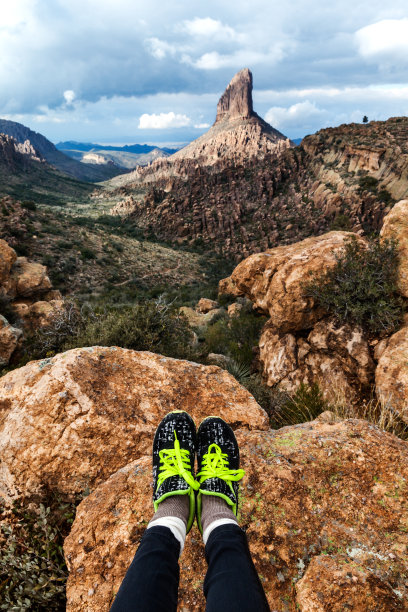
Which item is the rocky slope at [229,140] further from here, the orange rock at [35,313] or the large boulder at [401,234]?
the large boulder at [401,234]

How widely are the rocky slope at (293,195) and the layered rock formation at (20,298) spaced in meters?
27.9

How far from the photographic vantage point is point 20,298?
31.7ft

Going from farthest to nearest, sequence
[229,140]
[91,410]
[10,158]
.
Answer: [229,140]
[10,158]
[91,410]

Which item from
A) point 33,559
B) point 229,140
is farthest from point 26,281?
point 229,140

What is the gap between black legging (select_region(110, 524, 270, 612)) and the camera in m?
1.43

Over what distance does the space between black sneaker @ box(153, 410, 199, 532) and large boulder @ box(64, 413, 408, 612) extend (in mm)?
188

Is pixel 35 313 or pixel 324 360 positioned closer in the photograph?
pixel 324 360

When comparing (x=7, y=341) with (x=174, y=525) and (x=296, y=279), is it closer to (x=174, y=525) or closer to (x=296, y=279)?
(x=174, y=525)

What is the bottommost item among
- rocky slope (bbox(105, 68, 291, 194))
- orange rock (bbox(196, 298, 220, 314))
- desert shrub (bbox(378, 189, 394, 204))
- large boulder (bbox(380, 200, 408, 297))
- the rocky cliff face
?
orange rock (bbox(196, 298, 220, 314))

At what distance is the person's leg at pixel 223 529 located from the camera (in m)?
1.45

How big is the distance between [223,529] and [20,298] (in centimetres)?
1025

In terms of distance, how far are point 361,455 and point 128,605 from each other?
78.4 inches

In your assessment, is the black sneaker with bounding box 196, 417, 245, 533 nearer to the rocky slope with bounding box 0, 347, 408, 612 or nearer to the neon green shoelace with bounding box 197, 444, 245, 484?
the neon green shoelace with bounding box 197, 444, 245, 484

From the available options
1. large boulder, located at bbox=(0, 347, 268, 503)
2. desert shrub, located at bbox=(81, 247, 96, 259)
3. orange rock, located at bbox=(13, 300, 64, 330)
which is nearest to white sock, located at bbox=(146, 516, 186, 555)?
large boulder, located at bbox=(0, 347, 268, 503)
